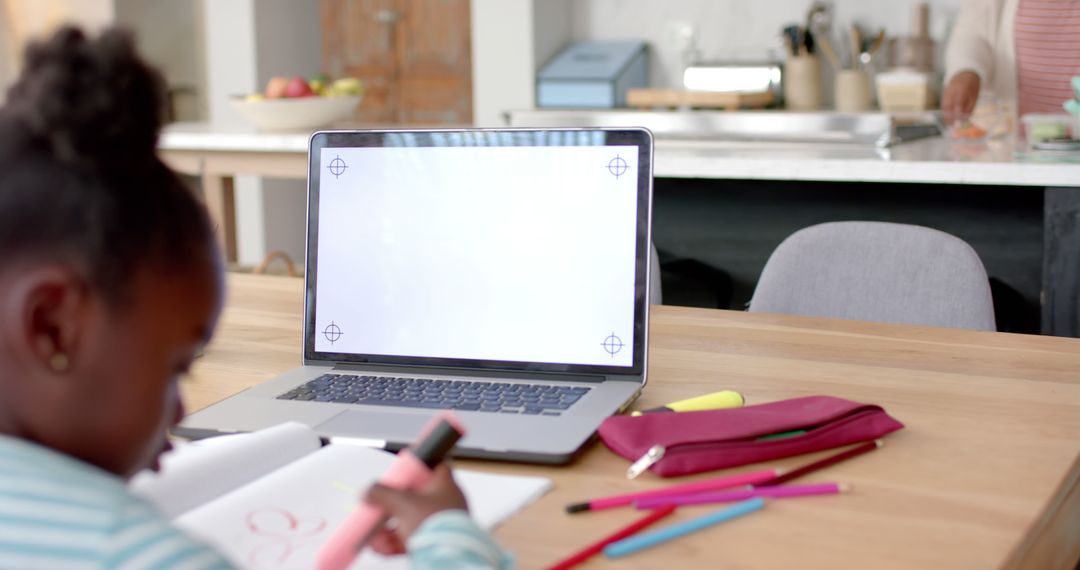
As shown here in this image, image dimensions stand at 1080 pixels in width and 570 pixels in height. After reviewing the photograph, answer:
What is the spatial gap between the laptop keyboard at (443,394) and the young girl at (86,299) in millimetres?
493

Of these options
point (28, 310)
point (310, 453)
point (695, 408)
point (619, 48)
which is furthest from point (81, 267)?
point (619, 48)

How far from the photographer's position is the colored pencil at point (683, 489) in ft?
2.50

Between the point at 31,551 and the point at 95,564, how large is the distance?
3 centimetres

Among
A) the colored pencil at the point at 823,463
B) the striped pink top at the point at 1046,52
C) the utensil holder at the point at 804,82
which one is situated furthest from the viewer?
the utensil holder at the point at 804,82

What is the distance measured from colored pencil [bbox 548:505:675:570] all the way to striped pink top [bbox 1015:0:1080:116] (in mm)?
2540

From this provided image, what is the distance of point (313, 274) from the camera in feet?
3.72

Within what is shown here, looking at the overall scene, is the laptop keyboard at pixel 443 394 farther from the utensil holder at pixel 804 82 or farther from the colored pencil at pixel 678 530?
the utensil holder at pixel 804 82

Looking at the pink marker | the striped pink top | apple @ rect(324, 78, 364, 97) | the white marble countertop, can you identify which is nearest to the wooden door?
apple @ rect(324, 78, 364, 97)

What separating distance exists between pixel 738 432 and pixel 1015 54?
8.41 feet

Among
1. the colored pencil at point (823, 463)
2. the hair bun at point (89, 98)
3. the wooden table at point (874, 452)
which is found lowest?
the wooden table at point (874, 452)

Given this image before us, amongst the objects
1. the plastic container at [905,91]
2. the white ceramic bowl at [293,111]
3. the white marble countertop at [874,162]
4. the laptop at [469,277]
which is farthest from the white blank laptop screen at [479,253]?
the plastic container at [905,91]

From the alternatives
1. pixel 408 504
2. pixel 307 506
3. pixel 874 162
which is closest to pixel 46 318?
pixel 408 504

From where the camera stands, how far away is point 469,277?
1091 mm

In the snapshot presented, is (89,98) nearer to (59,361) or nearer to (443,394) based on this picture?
(59,361)
